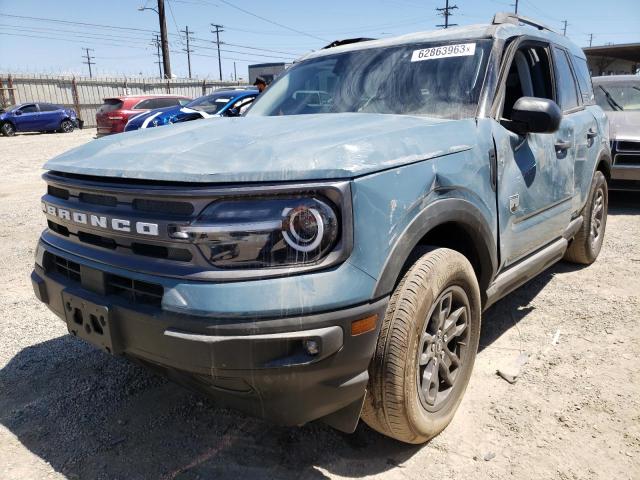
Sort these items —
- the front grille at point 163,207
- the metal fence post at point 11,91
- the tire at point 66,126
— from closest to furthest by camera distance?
the front grille at point 163,207 → the tire at point 66,126 → the metal fence post at point 11,91

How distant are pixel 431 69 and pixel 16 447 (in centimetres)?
288

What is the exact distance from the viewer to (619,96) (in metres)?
8.03

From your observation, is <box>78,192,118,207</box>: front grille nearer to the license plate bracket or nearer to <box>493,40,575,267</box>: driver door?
the license plate bracket

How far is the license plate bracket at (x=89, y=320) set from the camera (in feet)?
6.28


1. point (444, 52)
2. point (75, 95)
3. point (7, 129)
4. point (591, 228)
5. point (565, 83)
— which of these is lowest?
point (591, 228)

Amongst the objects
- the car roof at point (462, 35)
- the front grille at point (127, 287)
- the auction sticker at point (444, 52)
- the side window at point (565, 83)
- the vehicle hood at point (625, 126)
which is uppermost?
the car roof at point (462, 35)

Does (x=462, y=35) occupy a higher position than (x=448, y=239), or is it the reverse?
(x=462, y=35)

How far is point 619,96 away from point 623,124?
1.10 metres

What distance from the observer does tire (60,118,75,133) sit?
79.4ft

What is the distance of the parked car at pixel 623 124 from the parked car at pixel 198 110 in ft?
21.3

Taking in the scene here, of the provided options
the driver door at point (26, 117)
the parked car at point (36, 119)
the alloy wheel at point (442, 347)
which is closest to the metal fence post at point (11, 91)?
the parked car at point (36, 119)

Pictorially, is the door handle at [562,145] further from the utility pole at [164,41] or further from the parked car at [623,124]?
the utility pole at [164,41]

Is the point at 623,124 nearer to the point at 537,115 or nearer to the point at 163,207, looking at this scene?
the point at 537,115

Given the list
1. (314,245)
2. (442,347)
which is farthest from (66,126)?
(314,245)
